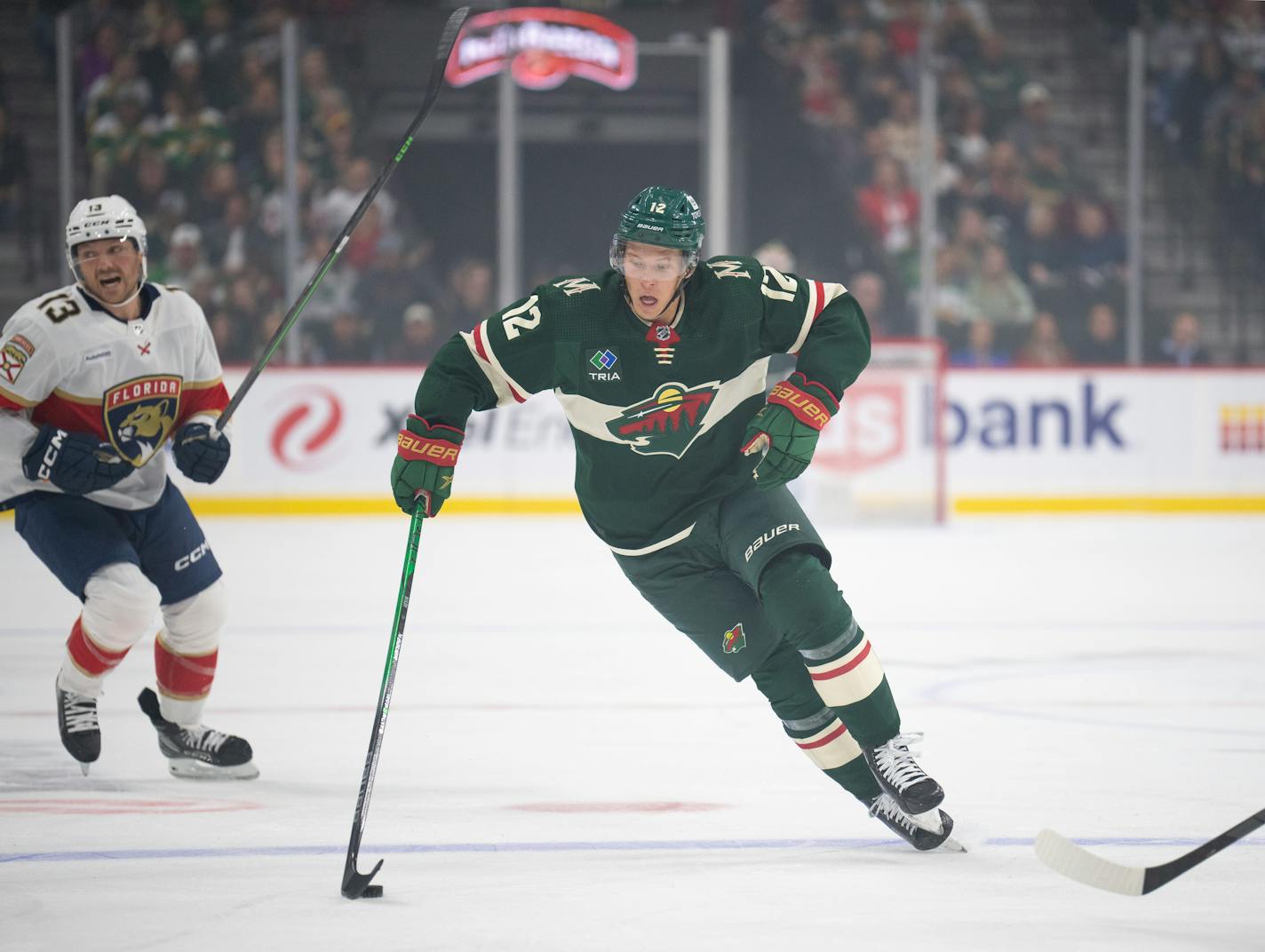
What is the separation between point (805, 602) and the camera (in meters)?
3.08

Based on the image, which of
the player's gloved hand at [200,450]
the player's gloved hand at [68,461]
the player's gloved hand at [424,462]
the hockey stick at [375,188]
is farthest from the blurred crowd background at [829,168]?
the player's gloved hand at [424,462]

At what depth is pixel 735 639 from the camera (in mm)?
3275

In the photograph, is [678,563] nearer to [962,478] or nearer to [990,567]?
[990,567]

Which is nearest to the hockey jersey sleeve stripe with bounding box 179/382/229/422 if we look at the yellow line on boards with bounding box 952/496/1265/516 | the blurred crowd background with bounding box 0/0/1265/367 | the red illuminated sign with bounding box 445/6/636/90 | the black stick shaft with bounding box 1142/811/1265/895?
the black stick shaft with bounding box 1142/811/1265/895

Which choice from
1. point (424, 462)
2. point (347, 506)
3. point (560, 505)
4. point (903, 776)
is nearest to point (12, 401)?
point (424, 462)

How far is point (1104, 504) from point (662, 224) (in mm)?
7942

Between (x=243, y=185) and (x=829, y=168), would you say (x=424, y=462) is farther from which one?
(x=829, y=168)

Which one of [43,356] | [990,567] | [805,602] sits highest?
[43,356]

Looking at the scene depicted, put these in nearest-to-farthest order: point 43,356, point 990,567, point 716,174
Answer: point 43,356
point 990,567
point 716,174

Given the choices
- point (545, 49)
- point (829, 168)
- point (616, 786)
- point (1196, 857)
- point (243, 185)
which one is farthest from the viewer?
point (829, 168)

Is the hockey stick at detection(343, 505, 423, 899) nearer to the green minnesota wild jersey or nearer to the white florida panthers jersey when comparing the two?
the green minnesota wild jersey

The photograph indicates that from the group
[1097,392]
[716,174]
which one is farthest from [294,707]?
[1097,392]

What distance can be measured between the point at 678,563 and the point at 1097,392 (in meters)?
7.71

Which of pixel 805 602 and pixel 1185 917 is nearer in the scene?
pixel 1185 917
